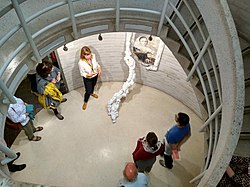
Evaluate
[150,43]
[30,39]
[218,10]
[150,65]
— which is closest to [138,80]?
[150,65]

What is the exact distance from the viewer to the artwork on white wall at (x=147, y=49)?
5.64 meters

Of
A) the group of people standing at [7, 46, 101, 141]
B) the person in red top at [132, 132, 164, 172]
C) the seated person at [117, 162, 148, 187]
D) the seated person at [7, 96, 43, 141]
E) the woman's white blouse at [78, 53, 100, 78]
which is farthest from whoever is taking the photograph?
the woman's white blouse at [78, 53, 100, 78]

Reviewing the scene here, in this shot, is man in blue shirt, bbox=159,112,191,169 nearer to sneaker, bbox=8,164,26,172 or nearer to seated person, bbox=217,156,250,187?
seated person, bbox=217,156,250,187

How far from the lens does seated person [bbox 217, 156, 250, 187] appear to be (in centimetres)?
292

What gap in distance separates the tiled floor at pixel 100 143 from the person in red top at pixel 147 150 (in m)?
0.92

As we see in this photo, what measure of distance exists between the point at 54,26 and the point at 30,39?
1.39 feet

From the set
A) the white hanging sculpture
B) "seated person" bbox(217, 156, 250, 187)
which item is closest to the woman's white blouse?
the white hanging sculpture

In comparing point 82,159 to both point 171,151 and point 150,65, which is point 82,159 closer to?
point 171,151

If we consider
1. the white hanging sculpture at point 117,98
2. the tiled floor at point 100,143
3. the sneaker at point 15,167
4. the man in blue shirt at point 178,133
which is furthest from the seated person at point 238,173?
the sneaker at point 15,167

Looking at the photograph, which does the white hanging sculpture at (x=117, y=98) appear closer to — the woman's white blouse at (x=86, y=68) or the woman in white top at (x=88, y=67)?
the woman in white top at (x=88, y=67)

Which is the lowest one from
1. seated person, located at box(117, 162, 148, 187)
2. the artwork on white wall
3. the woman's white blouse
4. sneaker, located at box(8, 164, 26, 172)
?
seated person, located at box(117, 162, 148, 187)

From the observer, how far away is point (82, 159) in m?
5.57

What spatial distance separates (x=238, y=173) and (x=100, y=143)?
3277 millimetres

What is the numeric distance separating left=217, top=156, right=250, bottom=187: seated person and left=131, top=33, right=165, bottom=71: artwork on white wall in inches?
124
